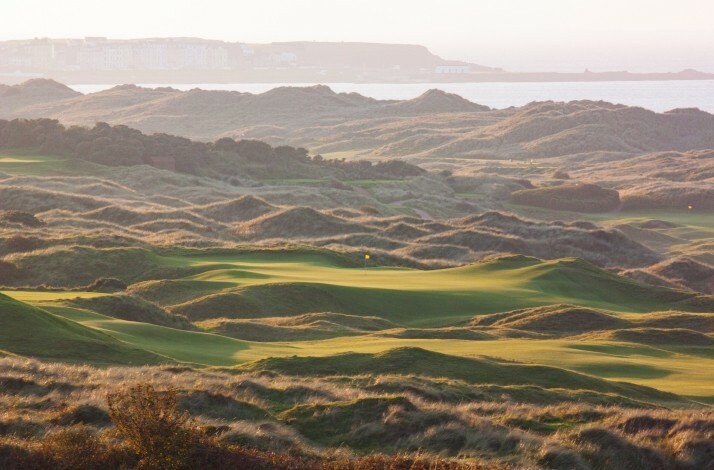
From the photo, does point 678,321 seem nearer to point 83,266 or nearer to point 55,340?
point 55,340

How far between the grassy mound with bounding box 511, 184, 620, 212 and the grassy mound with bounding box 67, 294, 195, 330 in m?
61.2

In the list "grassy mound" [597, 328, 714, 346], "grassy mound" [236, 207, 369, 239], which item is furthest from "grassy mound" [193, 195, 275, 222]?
"grassy mound" [597, 328, 714, 346]

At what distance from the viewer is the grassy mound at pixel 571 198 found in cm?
8719

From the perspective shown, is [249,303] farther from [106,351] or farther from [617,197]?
[617,197]

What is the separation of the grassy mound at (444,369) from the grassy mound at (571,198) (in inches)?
2644

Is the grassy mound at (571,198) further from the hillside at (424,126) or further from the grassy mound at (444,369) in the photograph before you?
the grassy mound at (444,369)

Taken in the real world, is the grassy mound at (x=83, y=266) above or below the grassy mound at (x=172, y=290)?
below

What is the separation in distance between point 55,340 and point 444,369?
6.82 metres

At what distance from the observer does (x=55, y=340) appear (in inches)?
826

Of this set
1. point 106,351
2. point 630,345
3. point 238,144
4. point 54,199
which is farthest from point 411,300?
point 238,144

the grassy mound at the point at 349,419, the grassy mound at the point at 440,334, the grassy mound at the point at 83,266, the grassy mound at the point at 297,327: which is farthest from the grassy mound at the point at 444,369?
the grassy mound at the point at 83,266

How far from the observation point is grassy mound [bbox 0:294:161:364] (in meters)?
20.3

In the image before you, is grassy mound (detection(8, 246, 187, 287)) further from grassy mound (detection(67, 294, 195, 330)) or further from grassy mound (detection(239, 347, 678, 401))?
grassy mound (detection(239, 347, 678, 401))

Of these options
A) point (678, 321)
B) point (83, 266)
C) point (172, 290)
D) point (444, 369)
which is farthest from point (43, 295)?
point (678, 321)
